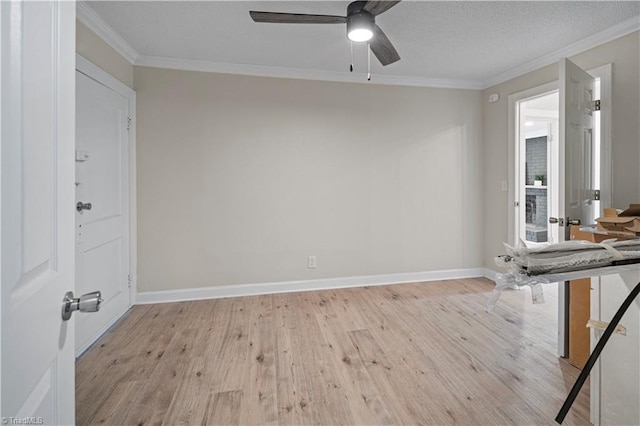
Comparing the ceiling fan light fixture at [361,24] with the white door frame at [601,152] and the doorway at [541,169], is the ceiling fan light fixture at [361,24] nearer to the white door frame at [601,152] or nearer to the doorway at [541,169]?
the white door frame at [601,152]

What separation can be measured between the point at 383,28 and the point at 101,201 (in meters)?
2.72

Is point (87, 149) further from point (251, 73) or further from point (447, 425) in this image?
point (447, 425)

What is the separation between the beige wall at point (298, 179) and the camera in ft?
10.6

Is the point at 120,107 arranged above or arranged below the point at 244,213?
above

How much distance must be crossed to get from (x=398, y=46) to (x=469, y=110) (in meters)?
1.60

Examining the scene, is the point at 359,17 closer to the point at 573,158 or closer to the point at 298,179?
the point at 573,158

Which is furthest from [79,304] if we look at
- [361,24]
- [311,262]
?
[311,262]

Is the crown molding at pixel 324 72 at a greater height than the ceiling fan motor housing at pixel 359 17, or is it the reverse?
the crown molding at pixel 324 72

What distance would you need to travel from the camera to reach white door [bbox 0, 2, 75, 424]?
449mm

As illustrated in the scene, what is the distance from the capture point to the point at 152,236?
321cm

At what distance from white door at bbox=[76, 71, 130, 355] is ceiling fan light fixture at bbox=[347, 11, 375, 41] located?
1921 mm

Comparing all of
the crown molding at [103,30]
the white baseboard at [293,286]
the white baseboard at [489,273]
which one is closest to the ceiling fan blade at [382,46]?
the crown molding at [103,30]

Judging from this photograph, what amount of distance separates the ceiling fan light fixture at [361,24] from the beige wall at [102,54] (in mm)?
1915

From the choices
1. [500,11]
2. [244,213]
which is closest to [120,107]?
[244,213]
